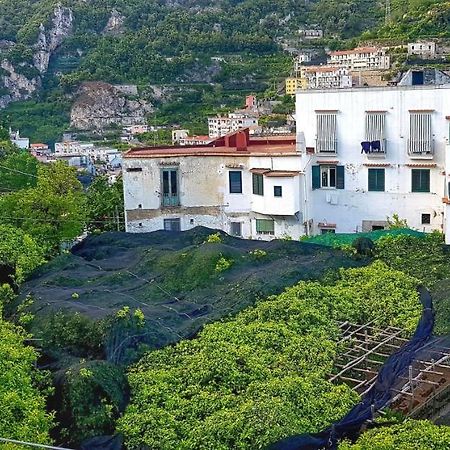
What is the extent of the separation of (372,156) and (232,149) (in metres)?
4.86

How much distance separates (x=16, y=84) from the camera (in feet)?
369

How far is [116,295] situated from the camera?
16.2m

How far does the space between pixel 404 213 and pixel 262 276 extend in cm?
944

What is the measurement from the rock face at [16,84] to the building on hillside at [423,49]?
187ft

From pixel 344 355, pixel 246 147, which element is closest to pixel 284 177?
pixel 246 147

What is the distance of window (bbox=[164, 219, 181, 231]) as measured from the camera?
2561 cm

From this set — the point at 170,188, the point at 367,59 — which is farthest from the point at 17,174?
the point at 367,59

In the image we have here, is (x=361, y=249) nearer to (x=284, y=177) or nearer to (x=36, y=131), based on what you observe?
(x=284, y=177)

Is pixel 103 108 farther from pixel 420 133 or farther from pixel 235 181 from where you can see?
pixel 420 133

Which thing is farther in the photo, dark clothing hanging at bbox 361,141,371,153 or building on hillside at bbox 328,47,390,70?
building on hillside at bbox 328,47,390,70

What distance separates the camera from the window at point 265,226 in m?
25.1

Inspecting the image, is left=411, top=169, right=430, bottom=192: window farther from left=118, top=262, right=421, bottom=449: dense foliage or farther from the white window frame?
left=118, top=262, right=421, bottom=449: dense foliage

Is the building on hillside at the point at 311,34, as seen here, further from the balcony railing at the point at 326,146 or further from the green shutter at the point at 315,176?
the green shutter at the point at 315,176

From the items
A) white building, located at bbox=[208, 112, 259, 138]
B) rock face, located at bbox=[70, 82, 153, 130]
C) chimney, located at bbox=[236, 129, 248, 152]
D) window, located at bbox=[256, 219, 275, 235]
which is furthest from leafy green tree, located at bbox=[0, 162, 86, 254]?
rock face, located at bbox=[70, 82, 153, 130]
